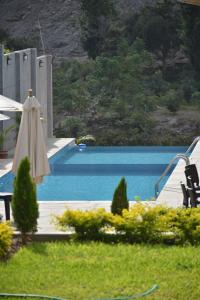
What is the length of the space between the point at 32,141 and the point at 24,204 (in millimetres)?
2825

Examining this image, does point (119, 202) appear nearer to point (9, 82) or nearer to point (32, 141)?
point (32, 141)

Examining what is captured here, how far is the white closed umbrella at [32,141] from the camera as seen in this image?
40.7ft

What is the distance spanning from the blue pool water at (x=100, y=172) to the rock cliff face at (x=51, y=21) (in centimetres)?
1646

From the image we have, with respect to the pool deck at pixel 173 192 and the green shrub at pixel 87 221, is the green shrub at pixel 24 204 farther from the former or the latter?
the pool deck at pixel 173 192

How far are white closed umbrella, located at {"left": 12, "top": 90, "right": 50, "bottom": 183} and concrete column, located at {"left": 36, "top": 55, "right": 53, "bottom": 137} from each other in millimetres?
12614

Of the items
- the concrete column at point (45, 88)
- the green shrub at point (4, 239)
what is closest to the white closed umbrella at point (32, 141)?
the green shrub at point (4, 239)

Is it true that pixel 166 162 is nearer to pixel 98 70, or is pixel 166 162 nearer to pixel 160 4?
pixel 98 70

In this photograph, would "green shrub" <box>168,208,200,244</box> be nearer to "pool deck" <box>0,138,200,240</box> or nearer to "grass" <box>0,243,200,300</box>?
"grass" <box>0,243,200,300</box>

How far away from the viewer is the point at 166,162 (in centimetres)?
2303

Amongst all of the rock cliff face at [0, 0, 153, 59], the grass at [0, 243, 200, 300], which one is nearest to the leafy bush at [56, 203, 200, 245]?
the grass at [0, 243, 200, 300]

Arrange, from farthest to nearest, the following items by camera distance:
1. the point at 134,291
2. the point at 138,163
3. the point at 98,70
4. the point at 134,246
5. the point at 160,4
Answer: the point at 160,4 → the point at 98,70 → the point at 138,163 → the point at 134,246 → the point at 134,291

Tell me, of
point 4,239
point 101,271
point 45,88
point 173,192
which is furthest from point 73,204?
point 45,88

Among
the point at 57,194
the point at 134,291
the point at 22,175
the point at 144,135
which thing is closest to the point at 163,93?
the point at 144,135

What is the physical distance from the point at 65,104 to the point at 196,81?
5.60m
